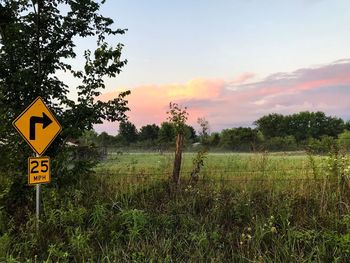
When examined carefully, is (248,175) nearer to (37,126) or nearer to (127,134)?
(37,126)

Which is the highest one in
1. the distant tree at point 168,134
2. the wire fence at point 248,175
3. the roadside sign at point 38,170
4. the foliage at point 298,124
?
the foliage at point 298,124

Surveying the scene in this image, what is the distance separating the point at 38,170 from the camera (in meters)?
8.48

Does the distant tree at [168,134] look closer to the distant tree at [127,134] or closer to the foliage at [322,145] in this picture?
the foliage at [322,145]

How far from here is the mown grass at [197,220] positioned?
673 centimetres

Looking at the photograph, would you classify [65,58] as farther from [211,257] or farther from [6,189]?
[211,257]

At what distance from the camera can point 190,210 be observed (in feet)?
27.8

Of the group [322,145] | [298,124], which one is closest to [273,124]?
[298,124]

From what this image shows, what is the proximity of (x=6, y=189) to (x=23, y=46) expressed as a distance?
12.1 ft

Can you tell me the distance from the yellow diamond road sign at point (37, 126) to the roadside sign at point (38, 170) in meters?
0.19

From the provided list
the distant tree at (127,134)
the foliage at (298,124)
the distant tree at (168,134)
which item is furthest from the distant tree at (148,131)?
the distant tree at (168,134)

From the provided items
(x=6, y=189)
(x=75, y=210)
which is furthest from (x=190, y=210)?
(x=6, y=189)

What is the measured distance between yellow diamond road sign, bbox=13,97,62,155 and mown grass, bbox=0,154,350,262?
47.8 inches

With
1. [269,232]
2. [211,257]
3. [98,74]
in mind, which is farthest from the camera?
[98,74]

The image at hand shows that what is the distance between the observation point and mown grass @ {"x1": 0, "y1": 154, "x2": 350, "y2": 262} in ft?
22.1
